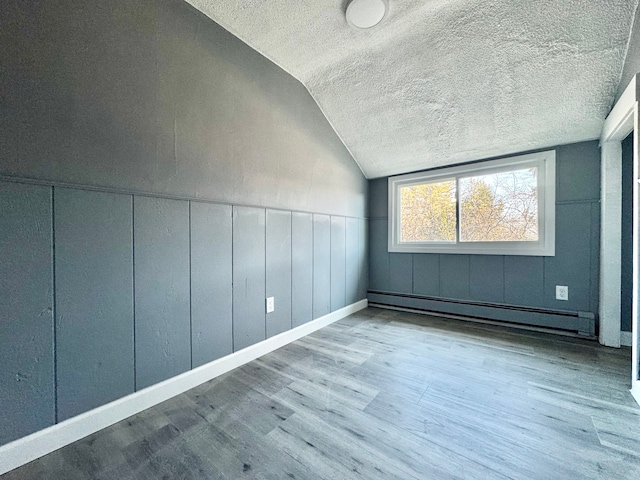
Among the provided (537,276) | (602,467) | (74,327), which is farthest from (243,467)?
(537,276)

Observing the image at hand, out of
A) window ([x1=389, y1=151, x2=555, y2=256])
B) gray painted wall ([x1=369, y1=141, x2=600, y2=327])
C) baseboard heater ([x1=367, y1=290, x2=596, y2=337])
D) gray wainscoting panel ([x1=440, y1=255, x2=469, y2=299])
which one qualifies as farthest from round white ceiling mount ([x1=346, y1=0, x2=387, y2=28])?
baseboard heater ([x1=367, y1=290, x2=596, y2=337])

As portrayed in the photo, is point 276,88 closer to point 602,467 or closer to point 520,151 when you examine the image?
point 520,151

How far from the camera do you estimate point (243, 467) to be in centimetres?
102

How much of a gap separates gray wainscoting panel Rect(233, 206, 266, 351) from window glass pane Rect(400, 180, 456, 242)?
1985 mm

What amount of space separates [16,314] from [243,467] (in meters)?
1.07

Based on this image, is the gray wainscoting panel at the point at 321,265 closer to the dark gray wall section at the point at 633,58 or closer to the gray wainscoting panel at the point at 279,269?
the gray wainscoting panel at the point at 279,269

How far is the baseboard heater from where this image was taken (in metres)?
2.29

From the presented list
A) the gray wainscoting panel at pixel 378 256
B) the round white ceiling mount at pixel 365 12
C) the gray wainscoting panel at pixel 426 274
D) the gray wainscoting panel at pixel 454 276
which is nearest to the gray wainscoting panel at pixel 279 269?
the round white ceiling mount at pixel 365 12

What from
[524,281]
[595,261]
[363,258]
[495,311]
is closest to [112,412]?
[363,258]

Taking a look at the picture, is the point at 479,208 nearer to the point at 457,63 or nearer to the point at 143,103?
the point at 457,63

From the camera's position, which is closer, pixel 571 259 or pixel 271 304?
pixel 271 304

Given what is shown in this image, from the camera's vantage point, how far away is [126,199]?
1331 mm

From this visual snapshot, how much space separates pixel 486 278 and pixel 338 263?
1.53 m

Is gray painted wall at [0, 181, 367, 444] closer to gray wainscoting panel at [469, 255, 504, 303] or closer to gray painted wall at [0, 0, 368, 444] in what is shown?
gray painted wall at [0, 0, 368, 444]
